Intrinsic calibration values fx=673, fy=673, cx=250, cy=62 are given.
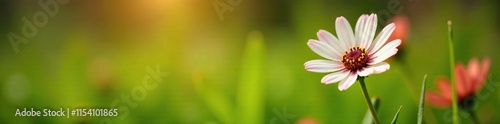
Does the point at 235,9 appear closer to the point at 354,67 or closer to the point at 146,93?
the point at 146,93

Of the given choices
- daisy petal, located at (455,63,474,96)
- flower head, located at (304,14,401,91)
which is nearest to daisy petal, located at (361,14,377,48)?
flower head, located at (304,14,401,91)

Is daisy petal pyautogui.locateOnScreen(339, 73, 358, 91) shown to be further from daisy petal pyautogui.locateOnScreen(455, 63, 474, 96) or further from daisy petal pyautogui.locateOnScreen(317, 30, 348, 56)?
daisy petal pyautogui.locateOnScreen(455, 63, 474, 96)

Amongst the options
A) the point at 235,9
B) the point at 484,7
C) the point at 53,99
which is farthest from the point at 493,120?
the point at 53,99

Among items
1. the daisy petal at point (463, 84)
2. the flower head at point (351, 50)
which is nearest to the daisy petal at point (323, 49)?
the flower head at point (351, 50)

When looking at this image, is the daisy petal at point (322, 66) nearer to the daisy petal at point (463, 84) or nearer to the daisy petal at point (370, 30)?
the daisy petal at point (370, 30)

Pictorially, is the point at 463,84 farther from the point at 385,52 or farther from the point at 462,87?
the point at 385,52

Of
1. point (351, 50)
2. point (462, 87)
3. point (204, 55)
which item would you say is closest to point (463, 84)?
point (462, 87)

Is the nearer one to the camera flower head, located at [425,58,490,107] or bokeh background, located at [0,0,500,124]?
flower head, located at [425,58,490,107]
